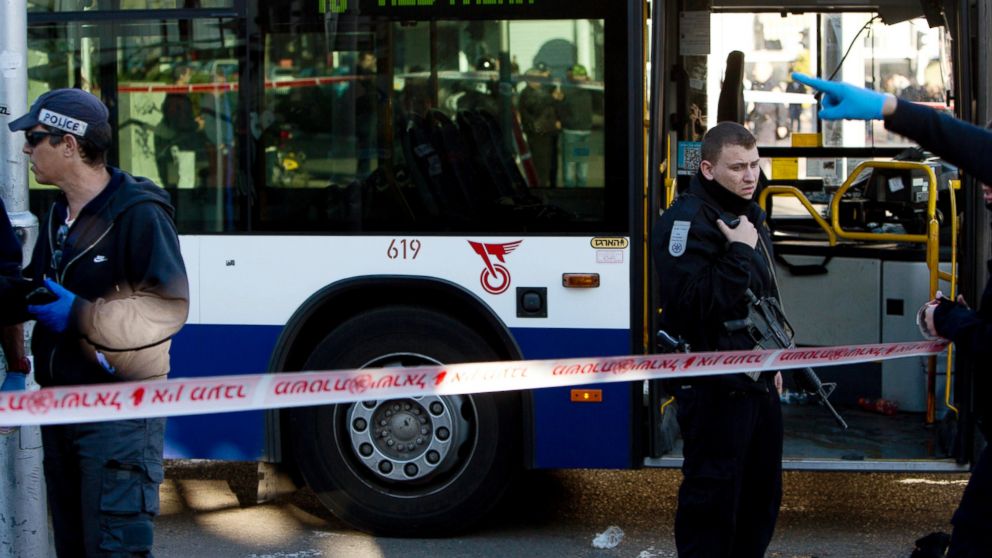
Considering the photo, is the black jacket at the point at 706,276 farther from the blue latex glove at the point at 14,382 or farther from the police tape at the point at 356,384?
the blue latex glove at the point at 14,382

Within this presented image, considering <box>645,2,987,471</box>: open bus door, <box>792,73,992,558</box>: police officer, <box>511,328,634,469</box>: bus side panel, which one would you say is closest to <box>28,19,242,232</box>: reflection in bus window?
<box>511,328,634,469</box>: bus side panel

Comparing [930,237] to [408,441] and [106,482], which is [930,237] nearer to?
[408,441]

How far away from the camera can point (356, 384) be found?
4.28 m

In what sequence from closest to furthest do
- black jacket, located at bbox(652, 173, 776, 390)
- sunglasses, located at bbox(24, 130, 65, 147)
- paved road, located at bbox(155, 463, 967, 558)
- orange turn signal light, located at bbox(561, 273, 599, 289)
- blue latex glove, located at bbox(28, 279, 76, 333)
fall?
blue latex glove, located at bbox(28, 279, 76, 333)
sunglasses, located at bbox(24, 130, 65, 147)
black jacket, located at bbox(652, 173, 776, 390)
orange turn signal light, located at bbox(561, 273, 599, 289)
paved road, located at bbox(155, 463, 967, 558)

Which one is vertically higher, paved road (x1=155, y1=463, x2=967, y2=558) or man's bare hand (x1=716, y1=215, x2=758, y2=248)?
man's bare hand (x1=716, y1=215, x2=758, y2=248)

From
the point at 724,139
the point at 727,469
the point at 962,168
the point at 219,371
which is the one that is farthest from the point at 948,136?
the point at 219,371

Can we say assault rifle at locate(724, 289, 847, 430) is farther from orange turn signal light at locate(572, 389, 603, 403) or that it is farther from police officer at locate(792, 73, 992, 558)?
orange turn signal light at locate(572, 389, 603, 403)

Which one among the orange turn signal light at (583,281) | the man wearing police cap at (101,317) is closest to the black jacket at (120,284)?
the man wearing police cap at (101,317)

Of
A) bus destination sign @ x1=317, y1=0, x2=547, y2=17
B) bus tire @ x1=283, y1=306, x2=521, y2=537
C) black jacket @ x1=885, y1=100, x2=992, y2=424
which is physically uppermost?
bus destination sign @ x1=317, y1=0, x2=547, y2=17

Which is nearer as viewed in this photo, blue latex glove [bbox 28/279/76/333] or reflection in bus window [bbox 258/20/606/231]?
blue latex glove [bbox 28/279/76/333]

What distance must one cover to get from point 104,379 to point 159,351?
174 mm

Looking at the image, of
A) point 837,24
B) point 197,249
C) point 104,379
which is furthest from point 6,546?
point 837,24

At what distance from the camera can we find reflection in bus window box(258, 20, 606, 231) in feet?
19.5

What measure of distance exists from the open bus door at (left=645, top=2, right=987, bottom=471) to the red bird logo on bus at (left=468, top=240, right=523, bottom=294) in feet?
2.28
